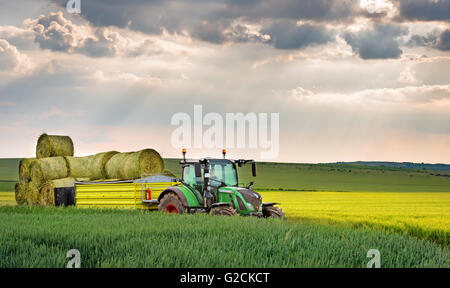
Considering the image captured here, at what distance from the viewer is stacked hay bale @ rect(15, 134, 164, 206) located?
66.9 ft

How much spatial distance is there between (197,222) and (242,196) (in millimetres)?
2218

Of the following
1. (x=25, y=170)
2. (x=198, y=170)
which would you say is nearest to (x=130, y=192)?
(x=198, y=170)

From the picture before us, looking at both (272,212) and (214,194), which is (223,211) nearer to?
(214,194)

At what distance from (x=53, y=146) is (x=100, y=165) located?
3.94 metres

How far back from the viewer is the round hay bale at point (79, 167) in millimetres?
22594

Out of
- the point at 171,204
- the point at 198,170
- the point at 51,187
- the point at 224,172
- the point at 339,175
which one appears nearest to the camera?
the point at 198,170

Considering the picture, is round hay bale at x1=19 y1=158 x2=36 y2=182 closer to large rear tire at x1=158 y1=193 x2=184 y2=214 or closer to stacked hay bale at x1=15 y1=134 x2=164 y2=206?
stacked hay bale at x1=15 y1=134 x2=164 y2=206

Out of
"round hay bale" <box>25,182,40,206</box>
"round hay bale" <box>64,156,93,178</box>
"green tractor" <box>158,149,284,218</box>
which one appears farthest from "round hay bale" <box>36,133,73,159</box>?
"green tractor" <box>158,149,284,218</box>

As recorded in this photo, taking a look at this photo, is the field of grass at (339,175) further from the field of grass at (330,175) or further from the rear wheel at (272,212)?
the rear wheel at (272,212)

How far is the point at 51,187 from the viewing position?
22.0 m

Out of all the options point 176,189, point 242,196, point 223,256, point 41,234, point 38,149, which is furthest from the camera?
point 38,149

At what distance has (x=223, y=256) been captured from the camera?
796 centimetres
